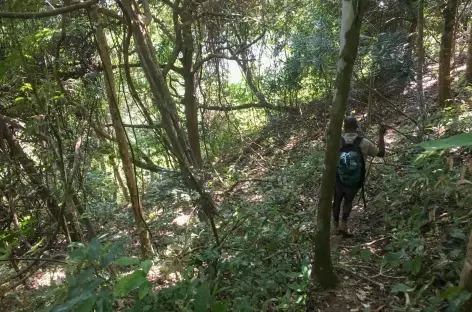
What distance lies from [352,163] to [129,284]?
9.85ft

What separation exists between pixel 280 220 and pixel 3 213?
11.6 ft

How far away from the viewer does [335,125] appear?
2.81 m

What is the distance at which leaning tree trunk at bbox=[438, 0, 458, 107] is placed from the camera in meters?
6.73

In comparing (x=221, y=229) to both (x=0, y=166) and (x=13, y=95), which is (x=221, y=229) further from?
(x=13, y=95)

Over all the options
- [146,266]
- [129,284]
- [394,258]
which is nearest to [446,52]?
[394,258]

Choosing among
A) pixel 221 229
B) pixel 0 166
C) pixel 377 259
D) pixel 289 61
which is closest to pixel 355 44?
pixel 377 259

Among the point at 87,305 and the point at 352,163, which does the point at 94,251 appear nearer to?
the point at 87,305

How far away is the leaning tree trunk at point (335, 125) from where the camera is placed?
2.63m

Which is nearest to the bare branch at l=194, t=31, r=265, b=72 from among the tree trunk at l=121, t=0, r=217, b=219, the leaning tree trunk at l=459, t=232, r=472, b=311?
the tree trunk at l=121, t=0, r=217, b=219

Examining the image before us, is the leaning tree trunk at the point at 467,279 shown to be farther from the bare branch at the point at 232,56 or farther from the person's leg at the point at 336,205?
the bare branch at the point at 232,56

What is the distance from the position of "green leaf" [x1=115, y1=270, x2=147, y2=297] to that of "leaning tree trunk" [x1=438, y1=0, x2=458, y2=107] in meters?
7.02

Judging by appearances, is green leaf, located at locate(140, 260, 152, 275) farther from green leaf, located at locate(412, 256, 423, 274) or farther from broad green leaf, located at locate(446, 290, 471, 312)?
green leaf, located at locate(412, 256, 423, 274)

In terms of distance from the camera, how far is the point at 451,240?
3525 millimetres

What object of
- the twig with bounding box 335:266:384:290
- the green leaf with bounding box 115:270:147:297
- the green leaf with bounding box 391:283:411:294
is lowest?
the twig with bounding box 335:266:384:290
